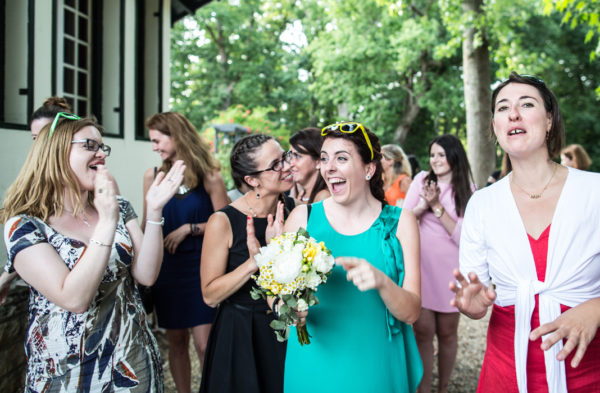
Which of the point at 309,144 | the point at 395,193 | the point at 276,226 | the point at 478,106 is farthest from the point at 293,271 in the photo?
the point at 478,106

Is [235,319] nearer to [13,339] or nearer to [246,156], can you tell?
[246,156]

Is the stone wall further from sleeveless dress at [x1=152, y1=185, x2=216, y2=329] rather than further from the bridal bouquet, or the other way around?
the bridal bouquet

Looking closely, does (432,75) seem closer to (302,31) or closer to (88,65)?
(302,31)

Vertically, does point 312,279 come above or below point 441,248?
above

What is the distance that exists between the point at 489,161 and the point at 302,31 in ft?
67.5

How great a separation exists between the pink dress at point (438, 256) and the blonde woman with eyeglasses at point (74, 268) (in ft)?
8.21

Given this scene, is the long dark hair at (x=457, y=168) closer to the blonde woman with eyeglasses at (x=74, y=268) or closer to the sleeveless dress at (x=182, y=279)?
the sleeveless dress at (x=182, y=279)

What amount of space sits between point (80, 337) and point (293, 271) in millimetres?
1148

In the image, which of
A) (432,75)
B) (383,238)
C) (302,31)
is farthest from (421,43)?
(383,238)

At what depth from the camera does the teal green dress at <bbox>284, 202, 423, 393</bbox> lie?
2178 mm

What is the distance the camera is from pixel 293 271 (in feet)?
6.40

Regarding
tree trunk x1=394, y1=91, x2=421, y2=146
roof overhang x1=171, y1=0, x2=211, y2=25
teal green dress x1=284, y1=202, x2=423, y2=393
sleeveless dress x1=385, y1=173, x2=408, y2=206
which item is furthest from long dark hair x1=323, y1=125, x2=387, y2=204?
tree trunk x1=394, y1=91, x2=421, y2=146

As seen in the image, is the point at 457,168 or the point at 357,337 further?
the point at 457,168

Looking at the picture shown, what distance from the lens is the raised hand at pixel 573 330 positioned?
1.81 metres
